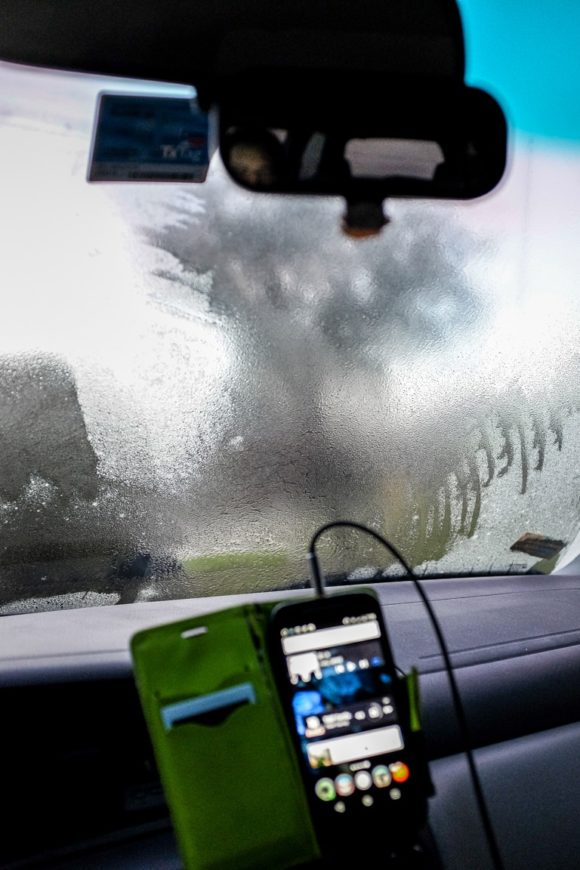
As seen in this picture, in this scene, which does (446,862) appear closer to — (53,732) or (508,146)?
(53,732)

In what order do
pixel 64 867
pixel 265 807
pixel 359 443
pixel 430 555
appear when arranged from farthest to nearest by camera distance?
1. pixel 359 443
2. pixel 430 555
3. pixel 64 867
4. pixel 265 807

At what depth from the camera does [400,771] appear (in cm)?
113

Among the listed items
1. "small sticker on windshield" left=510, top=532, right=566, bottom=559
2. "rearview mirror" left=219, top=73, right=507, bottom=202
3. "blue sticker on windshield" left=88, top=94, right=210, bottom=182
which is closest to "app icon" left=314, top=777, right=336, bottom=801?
"rearview mirror" left=219, top=73, right=507, bottom=202

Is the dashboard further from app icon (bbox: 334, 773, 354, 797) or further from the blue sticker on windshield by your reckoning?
the blue sticker on windshield

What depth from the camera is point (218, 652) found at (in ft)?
3.36

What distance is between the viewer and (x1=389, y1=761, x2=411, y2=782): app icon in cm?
113

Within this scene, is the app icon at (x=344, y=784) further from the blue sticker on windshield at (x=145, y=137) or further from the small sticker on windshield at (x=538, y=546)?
the small sticker on windshield at (x=538, y=546)

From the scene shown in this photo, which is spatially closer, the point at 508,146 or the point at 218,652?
the point at 218,652

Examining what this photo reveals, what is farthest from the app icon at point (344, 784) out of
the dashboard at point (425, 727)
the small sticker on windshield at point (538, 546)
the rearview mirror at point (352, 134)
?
the small sticker on windshield at point (538, 546)

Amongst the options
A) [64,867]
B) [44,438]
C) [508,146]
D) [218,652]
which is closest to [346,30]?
[508,146]

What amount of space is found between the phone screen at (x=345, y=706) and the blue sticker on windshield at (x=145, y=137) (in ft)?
2.73

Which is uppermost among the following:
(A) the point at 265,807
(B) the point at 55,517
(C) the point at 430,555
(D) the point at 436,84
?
(D) the point at 436,84

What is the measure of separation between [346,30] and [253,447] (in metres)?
1.60

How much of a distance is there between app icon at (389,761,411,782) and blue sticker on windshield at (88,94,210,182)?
1039 millimetres
